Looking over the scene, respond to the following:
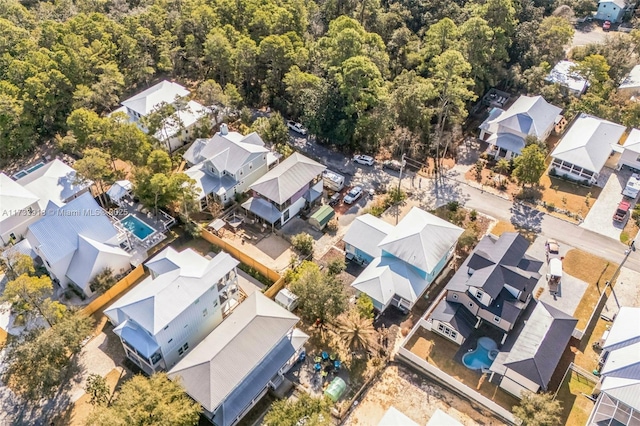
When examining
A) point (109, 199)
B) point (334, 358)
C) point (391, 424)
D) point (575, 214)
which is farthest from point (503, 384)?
point (109, 199)

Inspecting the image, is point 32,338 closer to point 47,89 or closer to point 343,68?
point 47,89

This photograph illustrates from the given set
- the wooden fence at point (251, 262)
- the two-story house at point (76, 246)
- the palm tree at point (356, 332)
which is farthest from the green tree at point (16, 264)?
the palm tree at point (356, 332)

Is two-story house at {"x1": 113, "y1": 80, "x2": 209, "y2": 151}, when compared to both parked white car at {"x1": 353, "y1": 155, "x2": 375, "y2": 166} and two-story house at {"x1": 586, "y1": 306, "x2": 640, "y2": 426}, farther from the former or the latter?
two-story house at {"x1": 586, "y1": 306, "x2": 640, "y2": 426}

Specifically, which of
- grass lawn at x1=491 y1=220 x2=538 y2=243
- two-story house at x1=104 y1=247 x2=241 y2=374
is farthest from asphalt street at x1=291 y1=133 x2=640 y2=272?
two-story house at x1=104 y1=247 x2=241 y2=374

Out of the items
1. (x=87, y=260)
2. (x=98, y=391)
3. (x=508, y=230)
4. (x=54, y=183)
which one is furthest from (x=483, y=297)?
(x=54, y=183)

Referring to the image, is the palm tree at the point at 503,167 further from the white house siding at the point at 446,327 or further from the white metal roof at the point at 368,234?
the white house siding at the point at 446,327
